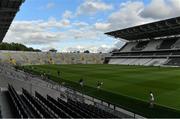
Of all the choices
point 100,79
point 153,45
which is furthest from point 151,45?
point 100,79

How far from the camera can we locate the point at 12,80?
26516 mm

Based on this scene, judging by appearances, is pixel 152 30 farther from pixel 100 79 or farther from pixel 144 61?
pixel 100 79

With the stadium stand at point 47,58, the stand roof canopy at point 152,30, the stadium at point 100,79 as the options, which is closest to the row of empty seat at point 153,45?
the stadium at point 100,79

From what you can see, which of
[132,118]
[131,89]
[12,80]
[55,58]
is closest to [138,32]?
[55,58]

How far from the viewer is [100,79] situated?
45.3 meters

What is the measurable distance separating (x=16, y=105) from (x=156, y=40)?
309ft

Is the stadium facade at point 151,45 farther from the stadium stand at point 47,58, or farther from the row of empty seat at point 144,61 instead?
the stadium stand at point 47,58

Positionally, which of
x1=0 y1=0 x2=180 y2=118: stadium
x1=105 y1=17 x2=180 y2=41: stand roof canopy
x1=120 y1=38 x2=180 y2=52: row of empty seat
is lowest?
x1=0 y1=0 x2=180 y2=118: stadium

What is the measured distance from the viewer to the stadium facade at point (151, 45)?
84625mm

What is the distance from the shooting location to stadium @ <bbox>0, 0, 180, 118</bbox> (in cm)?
1717

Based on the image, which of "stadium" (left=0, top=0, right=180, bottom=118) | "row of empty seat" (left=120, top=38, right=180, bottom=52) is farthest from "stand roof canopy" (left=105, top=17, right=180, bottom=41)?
"row of empty seat" (left=120, top=38, right=180, bottom=52)

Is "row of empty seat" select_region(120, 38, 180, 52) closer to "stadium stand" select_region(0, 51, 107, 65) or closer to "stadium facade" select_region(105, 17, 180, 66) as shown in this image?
"stadium facade" select_region(105, 17, 180, 66)

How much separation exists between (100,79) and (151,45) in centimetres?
6146

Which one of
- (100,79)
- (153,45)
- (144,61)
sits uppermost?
(153,45)
